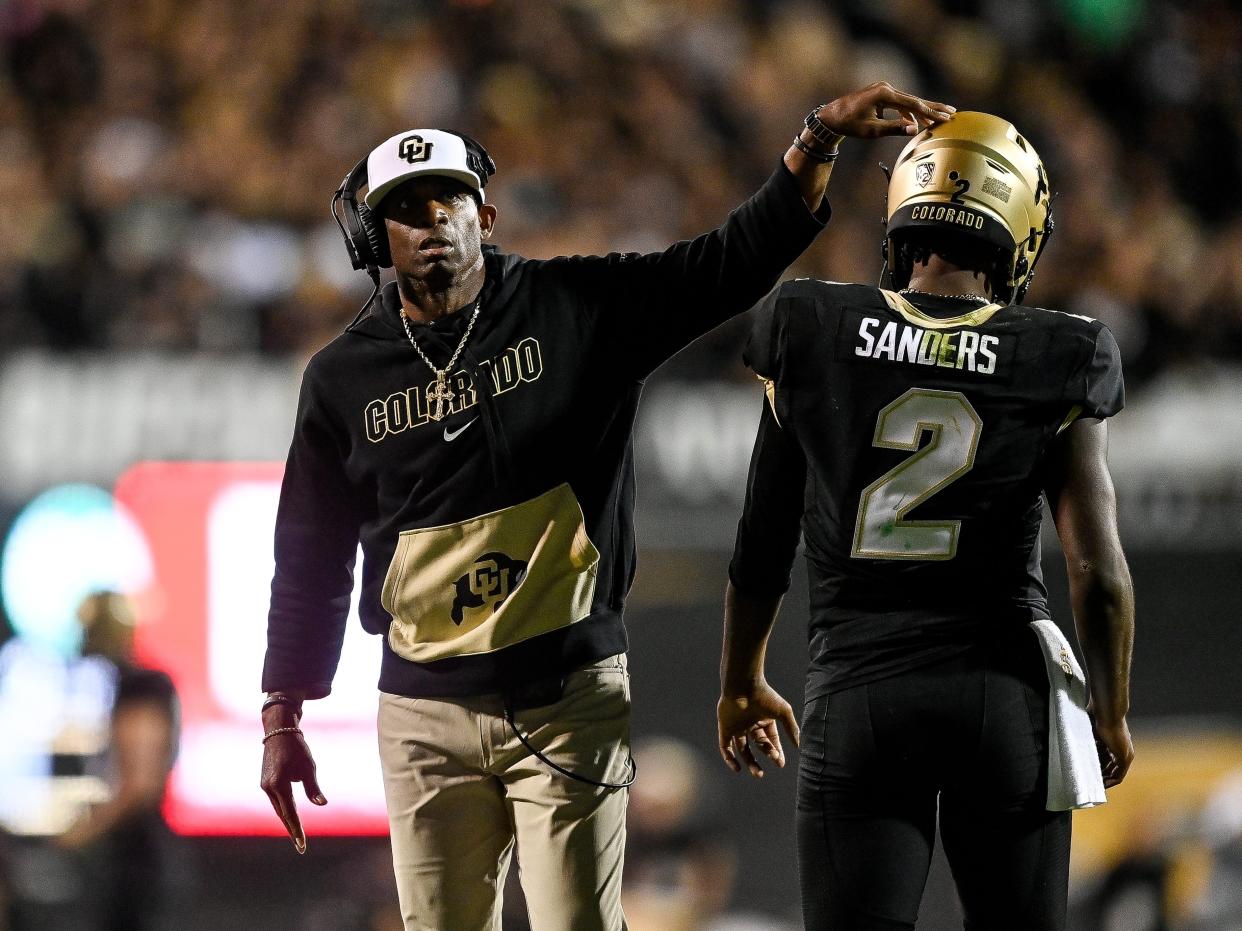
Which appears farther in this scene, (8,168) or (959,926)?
(8,168)

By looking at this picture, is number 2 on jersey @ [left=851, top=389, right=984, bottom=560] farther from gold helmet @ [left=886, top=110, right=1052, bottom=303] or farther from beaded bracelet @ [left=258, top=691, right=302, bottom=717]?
beaded bracelet @ [left=258, top=691, right=302, bottom=717]

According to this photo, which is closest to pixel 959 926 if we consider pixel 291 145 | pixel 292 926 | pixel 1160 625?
pixel 1160 625

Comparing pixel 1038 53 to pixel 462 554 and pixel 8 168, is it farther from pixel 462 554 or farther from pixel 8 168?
pixel 462 554

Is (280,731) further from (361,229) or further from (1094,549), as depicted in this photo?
(1094,549)

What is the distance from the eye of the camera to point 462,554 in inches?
101

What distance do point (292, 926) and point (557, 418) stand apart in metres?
3.39

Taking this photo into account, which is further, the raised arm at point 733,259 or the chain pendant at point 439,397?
the chain pendant at point 439,397

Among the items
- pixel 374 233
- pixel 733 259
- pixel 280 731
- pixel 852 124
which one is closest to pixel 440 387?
pixel 374 233

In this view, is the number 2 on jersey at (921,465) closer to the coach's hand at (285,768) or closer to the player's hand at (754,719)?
the player's hand at (754,719)

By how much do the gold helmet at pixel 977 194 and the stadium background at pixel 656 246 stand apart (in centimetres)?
283

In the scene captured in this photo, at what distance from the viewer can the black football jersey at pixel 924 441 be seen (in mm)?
2275

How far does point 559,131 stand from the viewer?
7.22 metres

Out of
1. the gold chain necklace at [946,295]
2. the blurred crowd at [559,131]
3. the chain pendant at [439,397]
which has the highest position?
the blurred crowd at [559,131]

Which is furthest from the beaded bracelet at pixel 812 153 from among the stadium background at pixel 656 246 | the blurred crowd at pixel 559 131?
the blurred crowd at pixel 559 131
